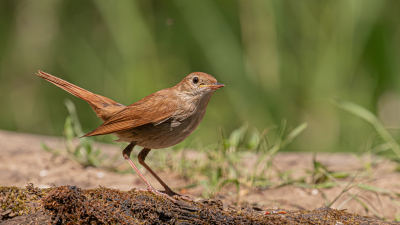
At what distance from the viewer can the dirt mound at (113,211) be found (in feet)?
6.52

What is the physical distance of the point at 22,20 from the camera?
26.0 feet

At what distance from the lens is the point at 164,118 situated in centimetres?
317

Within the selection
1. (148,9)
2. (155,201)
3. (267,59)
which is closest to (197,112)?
(155,201)

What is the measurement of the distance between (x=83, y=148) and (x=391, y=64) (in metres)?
4.82

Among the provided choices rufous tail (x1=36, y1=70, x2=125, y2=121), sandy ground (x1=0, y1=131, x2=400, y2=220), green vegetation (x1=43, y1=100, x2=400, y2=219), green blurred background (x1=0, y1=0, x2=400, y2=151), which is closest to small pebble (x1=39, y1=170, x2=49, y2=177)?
sandy ground (x1=0, y1=131, x2=400, y2=220)

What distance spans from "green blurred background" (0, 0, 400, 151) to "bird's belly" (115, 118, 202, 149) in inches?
97.8

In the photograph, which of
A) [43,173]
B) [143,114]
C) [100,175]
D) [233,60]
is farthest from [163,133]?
[233,60]

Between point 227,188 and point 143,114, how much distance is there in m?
1.33

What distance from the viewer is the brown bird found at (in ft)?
10.4

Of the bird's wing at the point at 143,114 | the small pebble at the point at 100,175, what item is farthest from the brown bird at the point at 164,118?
the small pebble at the point at 100,175

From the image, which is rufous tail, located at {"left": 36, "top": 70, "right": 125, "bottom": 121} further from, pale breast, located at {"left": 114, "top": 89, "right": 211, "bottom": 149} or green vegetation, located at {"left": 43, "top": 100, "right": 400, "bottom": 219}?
green vegetation, located at {"left": 43, "top": 100, "right": 400, "bottom": 219}

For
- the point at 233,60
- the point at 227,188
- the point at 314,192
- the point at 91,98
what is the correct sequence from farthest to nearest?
1. the point at 233,60
2. the point at 227,188
3. the point at 314,192
4. the point at 91,98

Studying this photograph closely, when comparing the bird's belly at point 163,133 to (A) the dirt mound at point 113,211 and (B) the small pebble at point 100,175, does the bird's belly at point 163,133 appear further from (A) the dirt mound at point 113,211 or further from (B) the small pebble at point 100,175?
(B) the small pebble at point 100,175

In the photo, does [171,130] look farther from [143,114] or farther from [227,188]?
[227,188]
